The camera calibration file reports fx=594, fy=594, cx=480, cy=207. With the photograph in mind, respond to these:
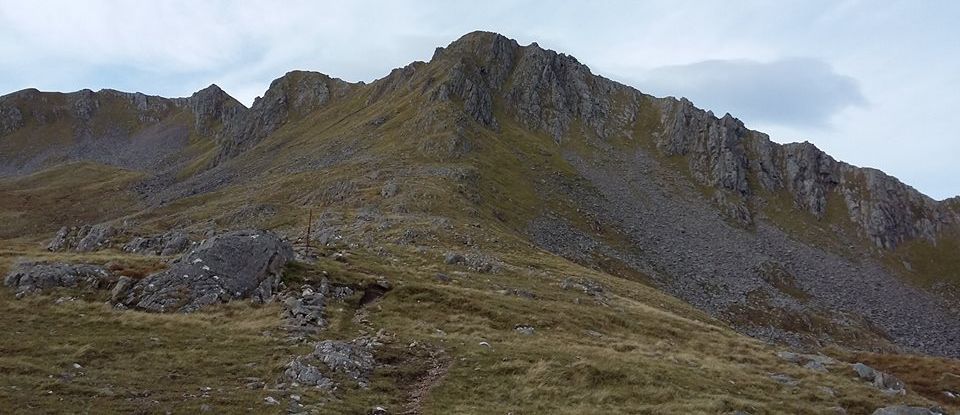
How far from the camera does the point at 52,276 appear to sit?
3559cm

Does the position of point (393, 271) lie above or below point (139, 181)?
below

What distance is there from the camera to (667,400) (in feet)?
85.1

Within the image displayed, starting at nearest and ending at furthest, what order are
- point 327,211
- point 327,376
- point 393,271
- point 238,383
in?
point 238,383
point 327,376
point 393,271
point 327,211

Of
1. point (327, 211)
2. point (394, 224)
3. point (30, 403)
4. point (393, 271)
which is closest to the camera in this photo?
point (30, 403)

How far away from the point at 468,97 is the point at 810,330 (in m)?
99.6

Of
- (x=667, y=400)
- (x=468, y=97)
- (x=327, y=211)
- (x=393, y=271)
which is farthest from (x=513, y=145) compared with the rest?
(x=667, y=400)

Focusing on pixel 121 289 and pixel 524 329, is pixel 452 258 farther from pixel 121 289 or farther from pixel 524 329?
pixel 121 289

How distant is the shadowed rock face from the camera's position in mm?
34781

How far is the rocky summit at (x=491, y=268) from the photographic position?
25.7m

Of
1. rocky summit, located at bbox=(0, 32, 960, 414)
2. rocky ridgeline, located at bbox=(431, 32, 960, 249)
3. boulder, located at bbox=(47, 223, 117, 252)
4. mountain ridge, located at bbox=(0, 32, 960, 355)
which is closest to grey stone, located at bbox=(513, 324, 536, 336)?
rocky summit, located at bbox=(0, 32, 960, 414)

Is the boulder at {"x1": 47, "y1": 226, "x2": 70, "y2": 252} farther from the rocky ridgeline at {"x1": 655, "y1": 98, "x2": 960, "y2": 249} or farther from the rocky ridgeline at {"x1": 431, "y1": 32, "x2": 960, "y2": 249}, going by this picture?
the rocky ridgeline at {"x1": 655, "y1": 98, "x2": 960, "y2": 249}

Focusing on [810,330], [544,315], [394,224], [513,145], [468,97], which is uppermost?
[468,97]

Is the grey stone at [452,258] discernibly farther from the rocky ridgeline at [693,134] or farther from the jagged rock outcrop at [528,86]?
the jagged rock outcrop at [528,86]

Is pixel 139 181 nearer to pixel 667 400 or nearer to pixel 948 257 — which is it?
pixel 667 400
